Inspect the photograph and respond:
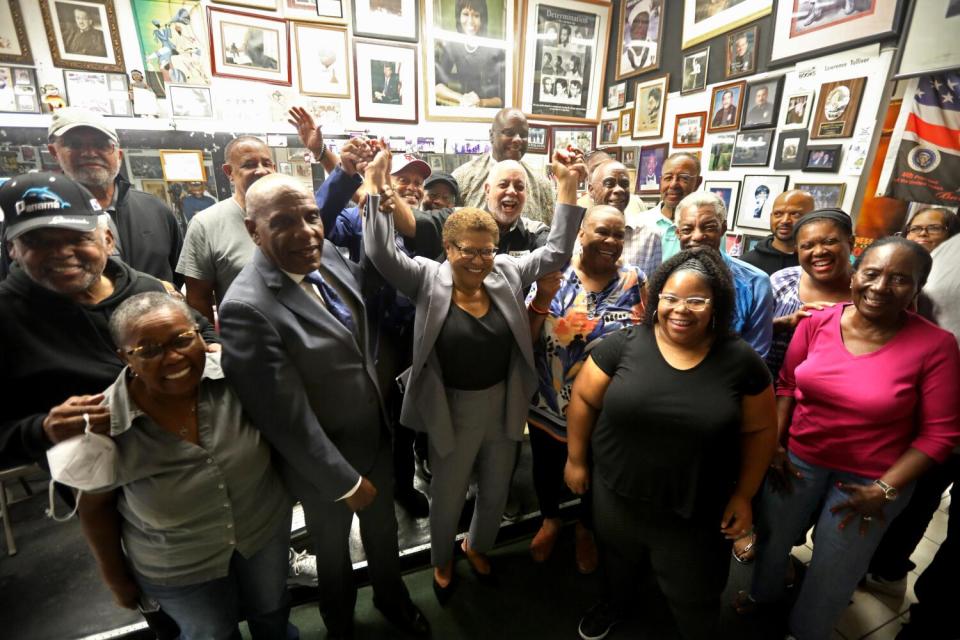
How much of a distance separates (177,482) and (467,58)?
4.64 m

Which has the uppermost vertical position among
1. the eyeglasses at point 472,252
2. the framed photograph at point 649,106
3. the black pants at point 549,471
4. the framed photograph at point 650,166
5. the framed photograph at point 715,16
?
the framed photograph at point 715,16

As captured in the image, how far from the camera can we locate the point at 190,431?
112 centimetres

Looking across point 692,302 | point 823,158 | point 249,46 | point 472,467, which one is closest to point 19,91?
point 249,46

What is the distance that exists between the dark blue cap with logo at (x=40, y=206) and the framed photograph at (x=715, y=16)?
4.35 m

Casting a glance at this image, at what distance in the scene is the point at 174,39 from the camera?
11.4 feet

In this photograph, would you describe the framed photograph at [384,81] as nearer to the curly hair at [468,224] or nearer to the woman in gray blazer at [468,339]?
the woman in gray blazer at [468,339]

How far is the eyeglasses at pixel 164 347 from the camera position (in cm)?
101

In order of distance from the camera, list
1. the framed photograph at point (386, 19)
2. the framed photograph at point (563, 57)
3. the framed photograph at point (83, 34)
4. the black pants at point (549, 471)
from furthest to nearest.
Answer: the framed photograph at point (563, 57) → the framed photograph at point (386, 19) → the framed photograph at point (83, 34) → the black pants at point (549, 471)

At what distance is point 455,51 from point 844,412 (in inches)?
177

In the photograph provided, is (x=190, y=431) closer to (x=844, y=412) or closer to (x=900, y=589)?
(x=844, y=412)

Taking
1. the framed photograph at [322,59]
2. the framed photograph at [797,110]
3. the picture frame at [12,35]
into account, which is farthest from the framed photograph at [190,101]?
the framed photograph at [797,110]

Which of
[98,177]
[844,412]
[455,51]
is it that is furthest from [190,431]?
[455,51]

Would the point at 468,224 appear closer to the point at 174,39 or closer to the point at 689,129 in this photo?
the point at 689,129

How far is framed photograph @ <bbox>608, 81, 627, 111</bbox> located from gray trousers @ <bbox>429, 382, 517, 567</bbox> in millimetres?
4276
